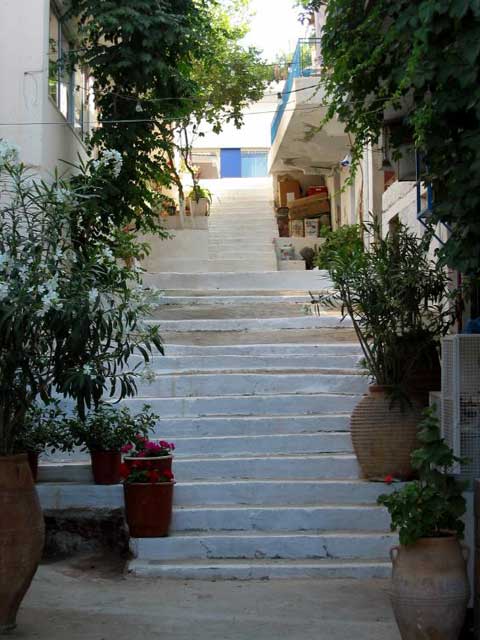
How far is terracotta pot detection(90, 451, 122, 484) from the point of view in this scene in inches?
319

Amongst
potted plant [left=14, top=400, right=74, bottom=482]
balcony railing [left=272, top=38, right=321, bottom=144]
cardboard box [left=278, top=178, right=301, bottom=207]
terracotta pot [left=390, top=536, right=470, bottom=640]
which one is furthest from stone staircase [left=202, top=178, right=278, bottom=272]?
terracotta pot [left=390, top=536, right=470, bottom=640]

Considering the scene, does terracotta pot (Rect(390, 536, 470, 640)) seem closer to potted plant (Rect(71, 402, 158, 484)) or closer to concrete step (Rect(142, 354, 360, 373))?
potted plant (Rect(71, 402, 158, 484))

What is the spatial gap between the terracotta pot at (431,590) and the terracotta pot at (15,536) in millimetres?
2104

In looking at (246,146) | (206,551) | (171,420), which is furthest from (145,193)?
(246,146)

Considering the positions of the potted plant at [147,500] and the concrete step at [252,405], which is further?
the concrete step at [252,405]

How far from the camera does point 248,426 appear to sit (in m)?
9.16

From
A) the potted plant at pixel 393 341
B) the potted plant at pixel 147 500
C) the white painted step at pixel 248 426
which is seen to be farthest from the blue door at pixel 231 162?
the potted plant at pixel 147 500

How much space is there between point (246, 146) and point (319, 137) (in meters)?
15.2

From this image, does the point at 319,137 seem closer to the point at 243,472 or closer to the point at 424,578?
the point at 243,472

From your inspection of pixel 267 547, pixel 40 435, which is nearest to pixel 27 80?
pixel 40 435

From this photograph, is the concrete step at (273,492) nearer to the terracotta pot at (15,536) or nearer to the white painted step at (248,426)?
the white painted step at (248,426)

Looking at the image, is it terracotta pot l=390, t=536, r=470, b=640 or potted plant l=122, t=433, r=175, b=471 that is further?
potted plant l=122, t=433, r=175, b=471

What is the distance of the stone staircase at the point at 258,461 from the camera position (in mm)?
7609

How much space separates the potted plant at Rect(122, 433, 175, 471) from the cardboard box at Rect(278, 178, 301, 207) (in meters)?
16.0
